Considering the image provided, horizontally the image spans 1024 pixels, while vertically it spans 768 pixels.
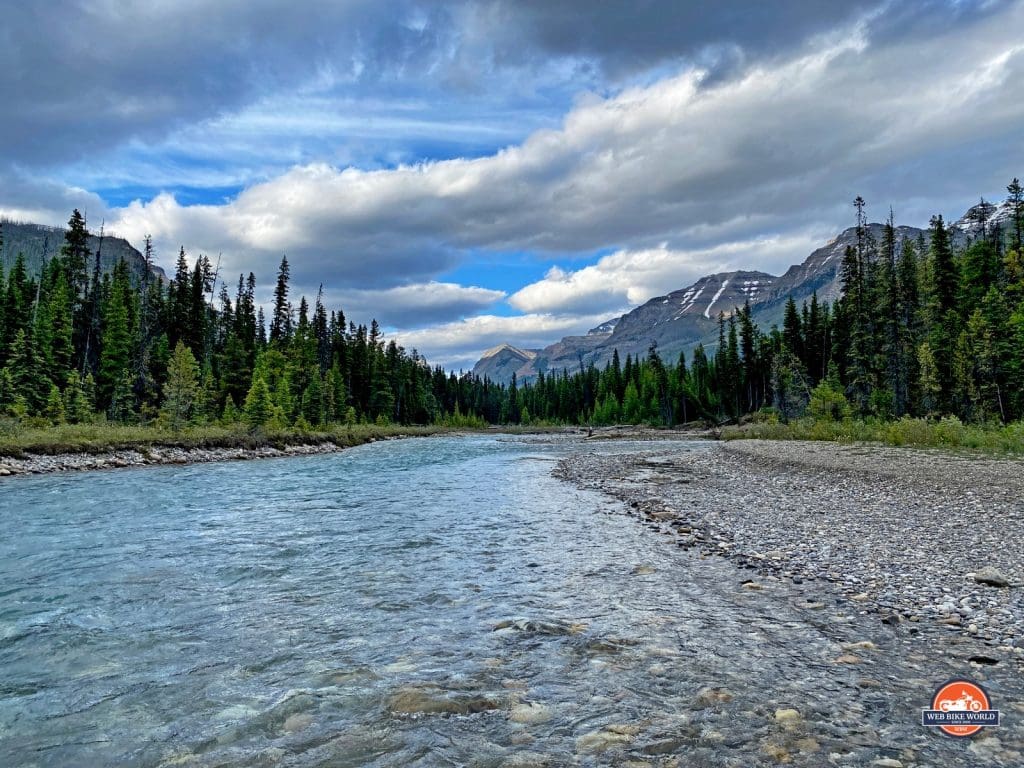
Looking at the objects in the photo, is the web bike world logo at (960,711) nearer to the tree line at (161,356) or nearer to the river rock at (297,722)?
the river rock at (297,722)

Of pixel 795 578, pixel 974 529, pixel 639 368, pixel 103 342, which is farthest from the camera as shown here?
pixel 639 368

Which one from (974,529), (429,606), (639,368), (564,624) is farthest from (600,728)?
(639,368)

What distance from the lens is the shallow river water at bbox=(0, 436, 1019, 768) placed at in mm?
4879

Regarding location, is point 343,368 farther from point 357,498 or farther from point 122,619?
point 122,619

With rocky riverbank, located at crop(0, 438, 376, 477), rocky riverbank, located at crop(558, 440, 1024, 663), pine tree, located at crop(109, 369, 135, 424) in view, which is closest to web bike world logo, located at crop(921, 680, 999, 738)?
rocky riverbank, located at crop(558, 440, 1024, 663)

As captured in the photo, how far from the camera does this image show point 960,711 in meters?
5.18

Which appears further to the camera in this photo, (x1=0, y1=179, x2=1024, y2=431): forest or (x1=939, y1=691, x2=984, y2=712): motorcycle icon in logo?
(x1=0, y1=179, x2=1024, y2=431): forest

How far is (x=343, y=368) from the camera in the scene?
92.6m

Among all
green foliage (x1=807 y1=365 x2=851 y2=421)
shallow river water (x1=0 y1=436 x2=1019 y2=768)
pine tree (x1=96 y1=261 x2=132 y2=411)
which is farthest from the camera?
pine tree (x1=96 y1=261 x2=132 y2=411)

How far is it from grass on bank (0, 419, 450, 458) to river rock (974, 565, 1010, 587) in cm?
3732

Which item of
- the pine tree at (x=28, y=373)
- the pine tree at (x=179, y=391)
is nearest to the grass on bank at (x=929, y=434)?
the pine tree at (x=179, y=391)

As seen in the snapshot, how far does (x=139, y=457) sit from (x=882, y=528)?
37.3 metres

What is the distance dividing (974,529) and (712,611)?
765 cm

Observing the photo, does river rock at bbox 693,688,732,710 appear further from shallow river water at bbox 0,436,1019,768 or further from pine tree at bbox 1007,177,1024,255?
pine tree at bbox 1007,177,1024,255
